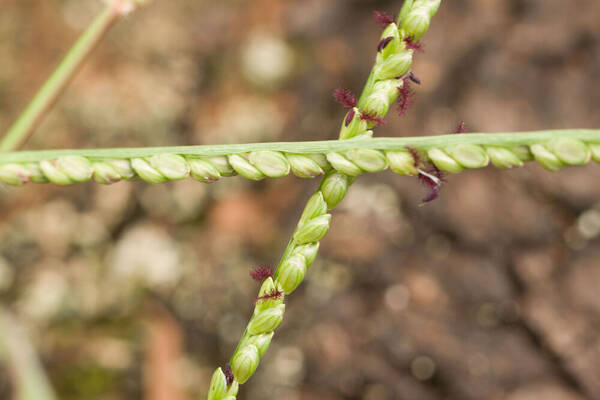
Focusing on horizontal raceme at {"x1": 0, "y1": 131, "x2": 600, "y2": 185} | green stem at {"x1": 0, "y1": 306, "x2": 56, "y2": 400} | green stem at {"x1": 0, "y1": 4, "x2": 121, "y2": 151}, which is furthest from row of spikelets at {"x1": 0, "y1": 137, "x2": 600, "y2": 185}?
green stem at {"x1": 0, "y1": 306, "x2": 56, "y2": 400}

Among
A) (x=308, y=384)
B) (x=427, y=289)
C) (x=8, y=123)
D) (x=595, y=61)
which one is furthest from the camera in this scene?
(x=8, y=123)

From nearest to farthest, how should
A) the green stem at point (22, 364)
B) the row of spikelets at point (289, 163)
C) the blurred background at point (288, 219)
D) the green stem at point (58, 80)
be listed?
the row of spikelets at point (289, 163) → the green stem at point (58, 80) → the green stem at point (22, 364) → the blurred background at point (288, 219)

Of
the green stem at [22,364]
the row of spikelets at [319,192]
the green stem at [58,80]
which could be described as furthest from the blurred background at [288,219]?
the row of spikelets at [319,192]

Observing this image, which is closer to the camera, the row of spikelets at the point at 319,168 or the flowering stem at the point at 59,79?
the row of spikelets at the point at 319,168

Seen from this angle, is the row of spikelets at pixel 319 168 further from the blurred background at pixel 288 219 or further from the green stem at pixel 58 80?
the blurred background at pixel 288 219

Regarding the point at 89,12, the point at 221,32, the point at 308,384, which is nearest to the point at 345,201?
the point at 308,384

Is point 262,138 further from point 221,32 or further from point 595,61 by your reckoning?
point 595,61
